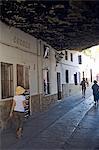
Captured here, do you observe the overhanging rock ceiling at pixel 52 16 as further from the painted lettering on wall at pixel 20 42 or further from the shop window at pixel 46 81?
the shop window at pixel 46 81

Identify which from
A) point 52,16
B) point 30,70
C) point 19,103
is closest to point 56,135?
point 19,103

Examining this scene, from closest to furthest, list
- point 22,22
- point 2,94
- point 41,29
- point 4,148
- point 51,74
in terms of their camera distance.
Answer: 1. point 4,148
2. point 2,94
3. point 22,22
4. point 41,29
5. point 51,74

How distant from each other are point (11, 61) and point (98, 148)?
5.45 meters

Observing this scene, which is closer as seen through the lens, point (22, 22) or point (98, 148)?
point (98, 148)

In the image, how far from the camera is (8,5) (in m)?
10.3

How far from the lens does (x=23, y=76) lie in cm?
1495

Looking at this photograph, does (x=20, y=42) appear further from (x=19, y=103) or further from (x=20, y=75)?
(x=19, y=103)

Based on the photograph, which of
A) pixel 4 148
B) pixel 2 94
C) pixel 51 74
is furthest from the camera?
pixel 51 74

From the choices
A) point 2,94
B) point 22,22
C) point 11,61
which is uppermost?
point 22,22

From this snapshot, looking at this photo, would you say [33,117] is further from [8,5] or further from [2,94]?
[8,5]

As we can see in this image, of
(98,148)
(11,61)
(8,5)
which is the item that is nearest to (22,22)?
(11,61)

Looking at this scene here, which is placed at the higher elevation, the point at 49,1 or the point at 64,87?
the point at 49,1

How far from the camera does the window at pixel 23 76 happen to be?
46.8 feet

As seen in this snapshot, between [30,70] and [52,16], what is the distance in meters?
4.93
